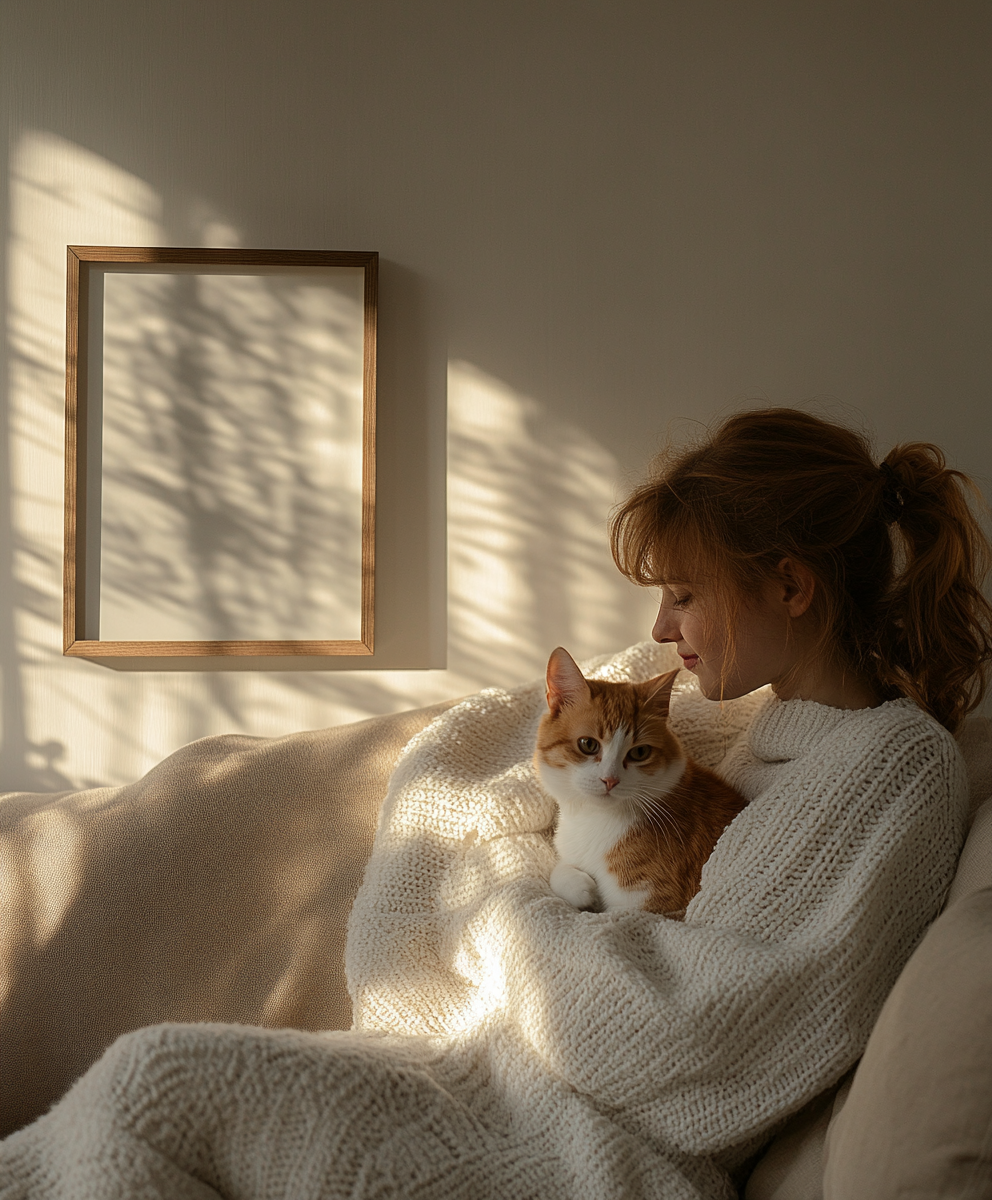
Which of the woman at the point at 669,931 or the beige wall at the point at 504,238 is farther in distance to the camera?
the beige wall at the point at 504,238

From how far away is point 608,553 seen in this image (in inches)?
63.9

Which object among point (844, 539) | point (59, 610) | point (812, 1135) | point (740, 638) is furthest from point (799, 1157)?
point (59, 610)

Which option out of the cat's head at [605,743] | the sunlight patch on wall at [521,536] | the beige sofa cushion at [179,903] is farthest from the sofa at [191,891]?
the cat's head at [605,743]

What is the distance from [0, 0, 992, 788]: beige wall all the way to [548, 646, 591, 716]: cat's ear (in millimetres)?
435

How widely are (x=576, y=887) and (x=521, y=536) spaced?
0.70m

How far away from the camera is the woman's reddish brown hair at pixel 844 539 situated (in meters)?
1.12

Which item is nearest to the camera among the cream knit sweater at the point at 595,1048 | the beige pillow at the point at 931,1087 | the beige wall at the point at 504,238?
the beige pillow at the point at 931,1087

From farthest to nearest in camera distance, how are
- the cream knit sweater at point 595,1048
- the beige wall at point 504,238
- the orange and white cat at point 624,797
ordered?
the beige wall at point 504,238
the orange and white cat at point 624,797
the cream knit sweater at point 595,1048

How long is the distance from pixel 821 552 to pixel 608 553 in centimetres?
54

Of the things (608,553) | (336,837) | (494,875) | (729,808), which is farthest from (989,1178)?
(608,553)

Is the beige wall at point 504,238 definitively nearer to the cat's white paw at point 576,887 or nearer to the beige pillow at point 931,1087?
the cat's white paw at point 576,887

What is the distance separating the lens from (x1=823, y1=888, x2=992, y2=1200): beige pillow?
659 mm

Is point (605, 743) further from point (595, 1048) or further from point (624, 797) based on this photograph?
point (595, 1048)

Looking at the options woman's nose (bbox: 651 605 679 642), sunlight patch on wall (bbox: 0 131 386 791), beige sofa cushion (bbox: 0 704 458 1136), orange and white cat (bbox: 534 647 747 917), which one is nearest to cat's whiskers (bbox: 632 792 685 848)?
orange and white cat (bbox: 534 647 747 917)
